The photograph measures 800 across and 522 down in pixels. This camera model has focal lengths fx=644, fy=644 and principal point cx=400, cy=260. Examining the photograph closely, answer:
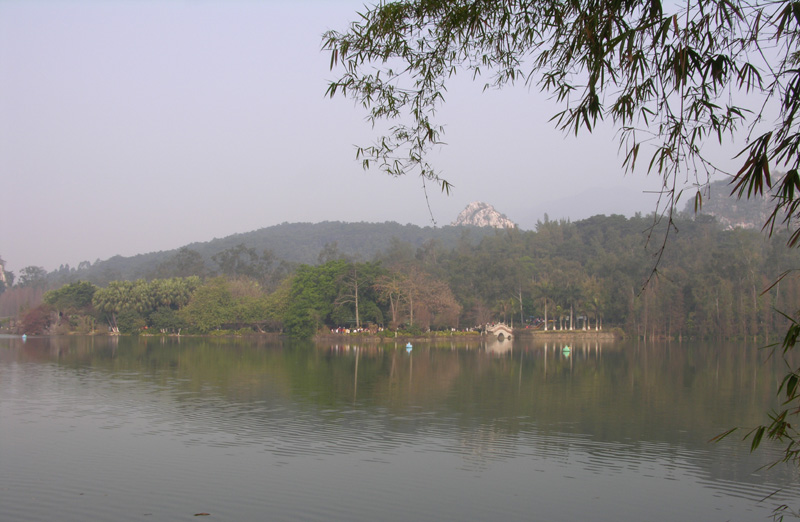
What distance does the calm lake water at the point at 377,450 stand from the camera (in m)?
7.38

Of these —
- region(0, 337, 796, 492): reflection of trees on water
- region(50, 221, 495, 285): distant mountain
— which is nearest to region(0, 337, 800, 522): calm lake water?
region(0, 337, 796, 492): reflection of trees on water

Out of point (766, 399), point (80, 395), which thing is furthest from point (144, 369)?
point (766, 399)

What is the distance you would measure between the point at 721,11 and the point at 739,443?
30.5ft

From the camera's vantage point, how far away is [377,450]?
9836 millimetres

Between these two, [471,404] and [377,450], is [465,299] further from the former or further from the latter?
[377,450]

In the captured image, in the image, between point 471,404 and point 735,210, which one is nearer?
point 471,404

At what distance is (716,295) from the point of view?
49625 mm

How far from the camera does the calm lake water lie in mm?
7379

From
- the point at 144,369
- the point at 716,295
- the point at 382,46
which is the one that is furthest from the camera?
the point at 716,295

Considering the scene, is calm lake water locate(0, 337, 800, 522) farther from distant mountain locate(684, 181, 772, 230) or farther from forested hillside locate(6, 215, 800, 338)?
distant mountain locate(684, 181, 772, 230)

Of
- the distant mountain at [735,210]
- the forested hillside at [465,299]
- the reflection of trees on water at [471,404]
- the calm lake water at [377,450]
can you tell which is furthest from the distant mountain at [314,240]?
the calm lake water at [377,450]

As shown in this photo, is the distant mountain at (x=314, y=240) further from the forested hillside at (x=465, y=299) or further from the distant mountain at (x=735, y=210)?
the forested hillside at (x=465, y=299)

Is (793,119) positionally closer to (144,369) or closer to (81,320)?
(144,369)

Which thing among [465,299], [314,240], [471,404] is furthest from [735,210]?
[471,404]
